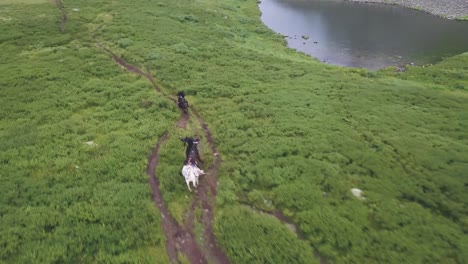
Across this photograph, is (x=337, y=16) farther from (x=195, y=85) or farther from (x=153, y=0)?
(x=195, y=85)

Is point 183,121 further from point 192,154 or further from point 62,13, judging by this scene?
point 62,13

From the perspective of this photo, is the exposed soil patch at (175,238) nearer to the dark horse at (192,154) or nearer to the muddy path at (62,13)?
the dark horse at (192,154)

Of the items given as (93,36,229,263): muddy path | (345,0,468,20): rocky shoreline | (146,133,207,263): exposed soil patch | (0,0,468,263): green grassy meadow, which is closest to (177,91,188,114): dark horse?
(0,0,468,263): green grassy meadow

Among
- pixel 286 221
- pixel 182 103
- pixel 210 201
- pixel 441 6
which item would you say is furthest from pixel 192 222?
pixel 441 6

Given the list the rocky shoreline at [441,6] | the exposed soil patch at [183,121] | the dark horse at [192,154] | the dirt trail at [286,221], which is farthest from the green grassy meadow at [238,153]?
the rocky shoreline at [441,6]

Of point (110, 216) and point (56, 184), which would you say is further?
point (56, 184)

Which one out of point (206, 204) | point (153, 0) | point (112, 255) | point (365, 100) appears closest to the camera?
point (112, 255)

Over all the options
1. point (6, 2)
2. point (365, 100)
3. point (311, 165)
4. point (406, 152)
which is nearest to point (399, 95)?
point (365, 100)
